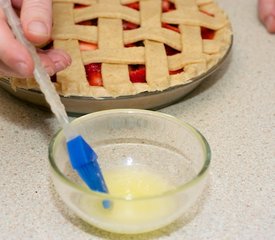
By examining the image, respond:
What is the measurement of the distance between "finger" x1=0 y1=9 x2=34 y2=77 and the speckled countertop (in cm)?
18

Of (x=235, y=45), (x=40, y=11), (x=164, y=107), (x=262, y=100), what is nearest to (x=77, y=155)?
(x=40, y=11)

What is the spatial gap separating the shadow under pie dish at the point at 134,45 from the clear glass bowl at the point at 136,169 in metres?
0.08

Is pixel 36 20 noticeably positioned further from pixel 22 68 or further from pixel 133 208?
pixel 133 208

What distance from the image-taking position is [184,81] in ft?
2.93

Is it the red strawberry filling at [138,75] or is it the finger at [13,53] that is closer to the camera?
the finger at [13,53]

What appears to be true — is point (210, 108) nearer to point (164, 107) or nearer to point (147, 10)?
point (164, 107)

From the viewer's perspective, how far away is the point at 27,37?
711 millimetres

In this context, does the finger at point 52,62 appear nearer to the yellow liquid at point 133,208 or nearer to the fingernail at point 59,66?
the fingernail at point 59,66

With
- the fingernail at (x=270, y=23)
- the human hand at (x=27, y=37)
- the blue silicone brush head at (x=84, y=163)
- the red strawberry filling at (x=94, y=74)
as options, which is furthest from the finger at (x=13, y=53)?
the fingernail at (x=270, y=23)

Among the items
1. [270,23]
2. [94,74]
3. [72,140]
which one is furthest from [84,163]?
[270,23]

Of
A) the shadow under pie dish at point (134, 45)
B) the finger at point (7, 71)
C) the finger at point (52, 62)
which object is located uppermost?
the finger at point (7, 71)

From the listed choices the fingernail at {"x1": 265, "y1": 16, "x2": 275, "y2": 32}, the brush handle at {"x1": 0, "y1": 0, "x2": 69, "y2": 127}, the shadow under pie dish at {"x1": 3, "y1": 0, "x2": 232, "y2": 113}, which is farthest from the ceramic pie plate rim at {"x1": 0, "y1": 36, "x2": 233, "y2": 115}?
the fingernail at {"x1": 265, "y1": 16, "x2": 275, "y2": 32}

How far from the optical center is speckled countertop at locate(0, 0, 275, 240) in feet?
2.33

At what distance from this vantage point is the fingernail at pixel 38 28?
705 mm
